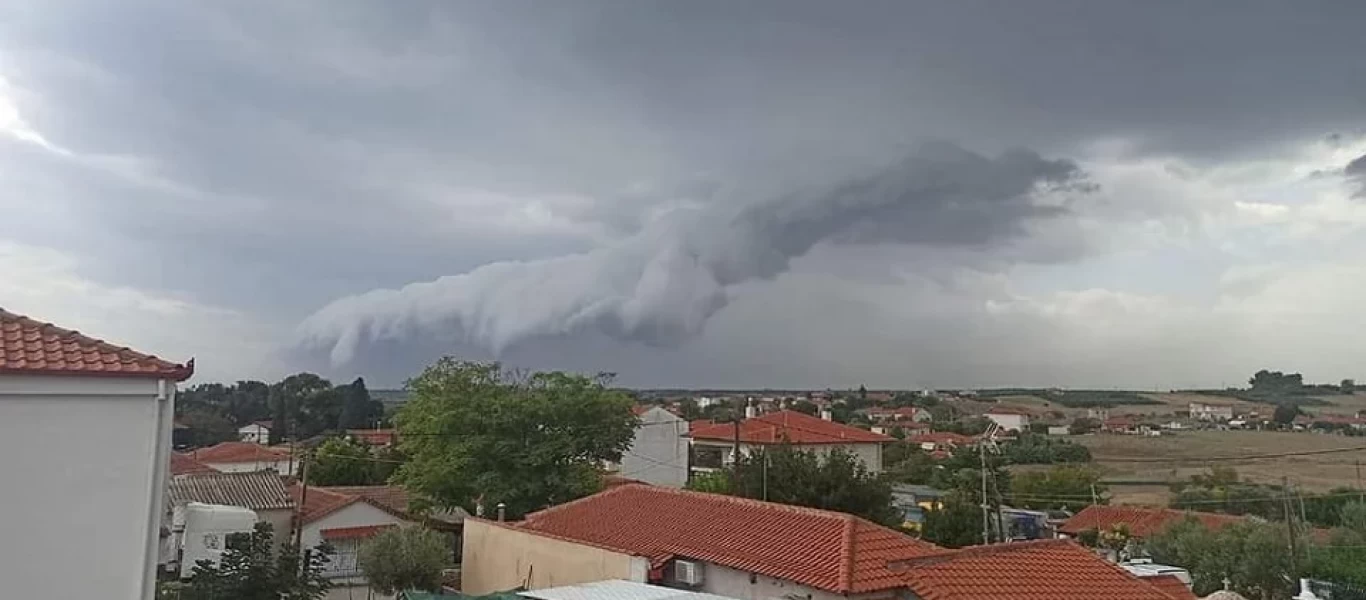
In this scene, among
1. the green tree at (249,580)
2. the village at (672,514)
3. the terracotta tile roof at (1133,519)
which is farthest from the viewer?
the terracotta tile roof at (1133,519)

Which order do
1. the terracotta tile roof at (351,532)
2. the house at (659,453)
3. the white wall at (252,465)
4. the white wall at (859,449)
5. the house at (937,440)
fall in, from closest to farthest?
the terracotta tile roof at (351,532) → the house at (659,453) → the white wall at (859,449) → the white wall at (252,465) → the house at (937,440)

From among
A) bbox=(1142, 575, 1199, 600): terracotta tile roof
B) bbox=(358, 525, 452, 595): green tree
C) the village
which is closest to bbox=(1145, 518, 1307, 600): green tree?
the village

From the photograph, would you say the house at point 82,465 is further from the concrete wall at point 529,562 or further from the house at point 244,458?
the house at point 244,458

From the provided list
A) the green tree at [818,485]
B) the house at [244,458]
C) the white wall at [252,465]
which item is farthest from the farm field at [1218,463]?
the house at [244,458]

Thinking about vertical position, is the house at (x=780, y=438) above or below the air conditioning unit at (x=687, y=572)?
above

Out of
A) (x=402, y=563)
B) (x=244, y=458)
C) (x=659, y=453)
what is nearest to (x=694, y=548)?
(x=402, y=563)

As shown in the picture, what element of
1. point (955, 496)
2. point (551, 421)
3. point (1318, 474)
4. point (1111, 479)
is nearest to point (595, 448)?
point (551, 421)

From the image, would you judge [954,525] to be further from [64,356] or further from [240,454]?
[240,454]
